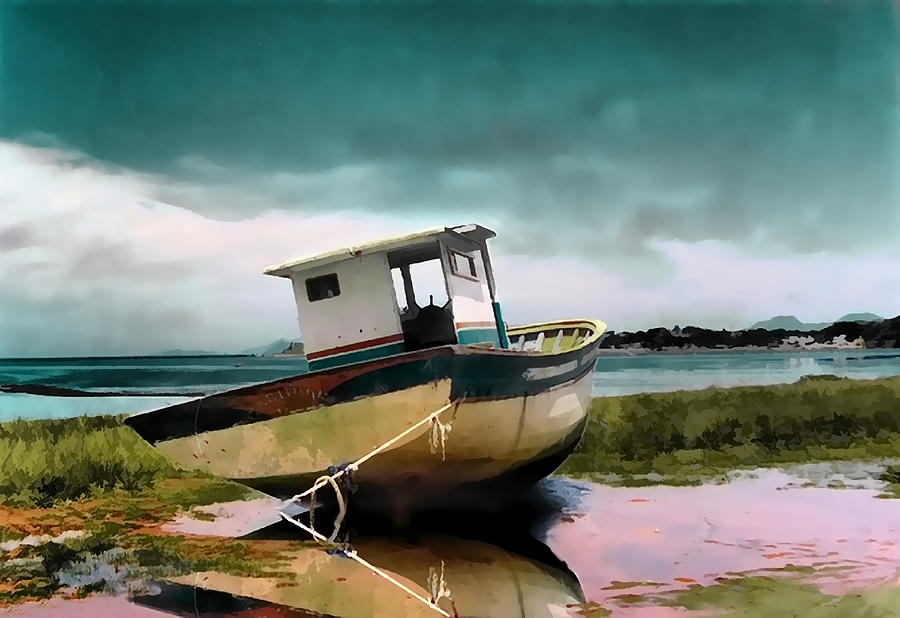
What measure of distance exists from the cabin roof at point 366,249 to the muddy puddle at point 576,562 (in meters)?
1.09

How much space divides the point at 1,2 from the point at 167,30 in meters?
0.76

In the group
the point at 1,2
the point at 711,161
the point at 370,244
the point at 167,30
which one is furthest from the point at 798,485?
the point at 1,2

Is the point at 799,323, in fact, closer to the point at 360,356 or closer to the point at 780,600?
the point at 780,600

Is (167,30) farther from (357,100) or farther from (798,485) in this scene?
(798,485)

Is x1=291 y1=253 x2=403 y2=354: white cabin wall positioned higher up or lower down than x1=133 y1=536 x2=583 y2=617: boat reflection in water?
higher up

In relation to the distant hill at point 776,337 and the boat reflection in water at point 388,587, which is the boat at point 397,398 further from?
the distant hill at point 776,337

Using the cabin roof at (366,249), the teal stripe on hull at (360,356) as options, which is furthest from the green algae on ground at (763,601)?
the cabin roof at (366,249)

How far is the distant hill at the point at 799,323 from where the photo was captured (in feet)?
11.9

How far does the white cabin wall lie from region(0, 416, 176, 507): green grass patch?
1.35m

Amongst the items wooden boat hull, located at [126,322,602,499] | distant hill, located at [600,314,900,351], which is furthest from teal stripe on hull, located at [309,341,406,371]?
distant hill, located at [600,314,900,351]

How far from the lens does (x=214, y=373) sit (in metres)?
4.38

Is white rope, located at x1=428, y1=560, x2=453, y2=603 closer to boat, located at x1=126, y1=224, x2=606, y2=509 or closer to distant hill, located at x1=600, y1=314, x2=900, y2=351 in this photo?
boat, located at x1=126, y1=224, x2=606, y2=509

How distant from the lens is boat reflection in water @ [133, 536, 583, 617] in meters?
2.34

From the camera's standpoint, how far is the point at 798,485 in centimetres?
353
